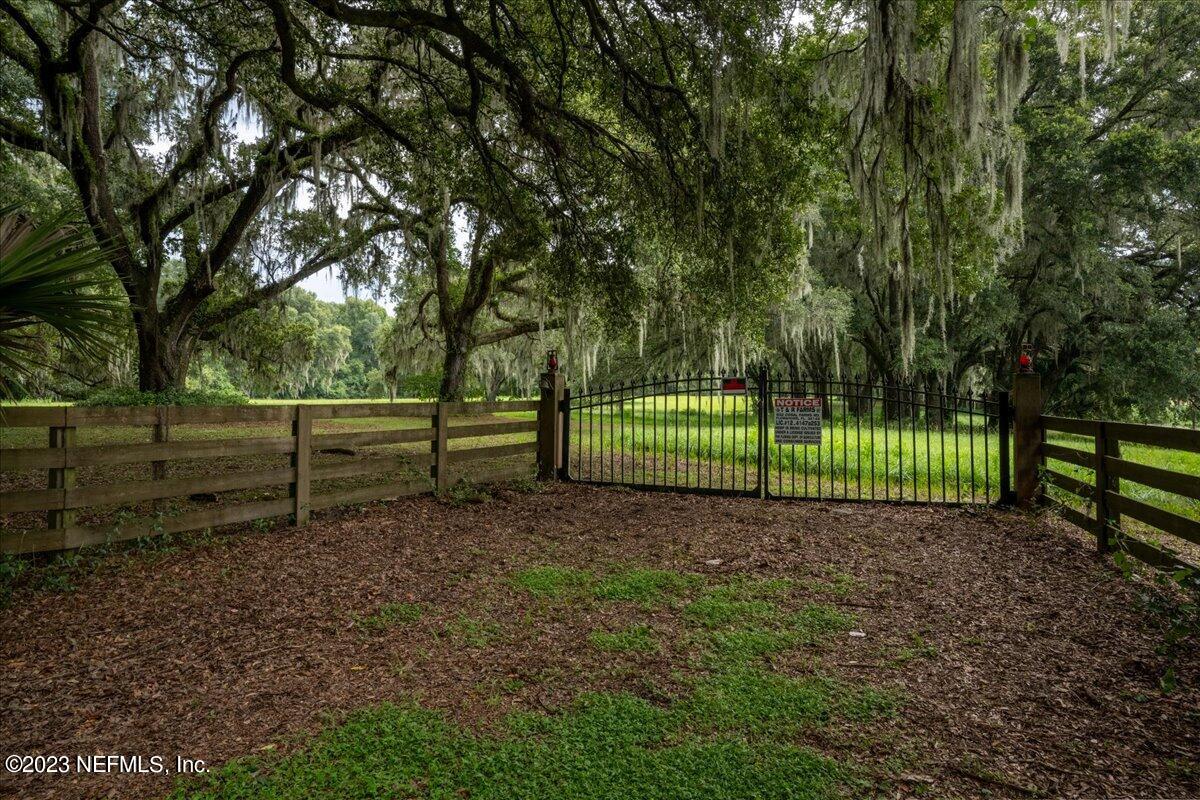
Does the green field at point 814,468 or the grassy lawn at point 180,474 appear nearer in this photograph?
the grassy lawn at point 180,474

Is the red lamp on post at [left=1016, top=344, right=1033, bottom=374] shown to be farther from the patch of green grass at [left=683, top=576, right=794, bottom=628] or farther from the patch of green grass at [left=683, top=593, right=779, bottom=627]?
the patch of green grass at [left=683, top=593, right=779, bottom=627]

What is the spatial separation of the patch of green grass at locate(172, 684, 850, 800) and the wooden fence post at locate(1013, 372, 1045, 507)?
18.0ft

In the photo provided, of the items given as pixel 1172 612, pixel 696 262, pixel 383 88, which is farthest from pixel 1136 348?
pixel 383 88

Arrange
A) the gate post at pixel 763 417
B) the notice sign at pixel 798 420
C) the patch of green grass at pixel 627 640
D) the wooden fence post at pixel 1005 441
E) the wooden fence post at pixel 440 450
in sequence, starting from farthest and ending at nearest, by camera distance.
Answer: the gate post at pixel 763 417 → the notice sign at pixel 798 420 → the wooden fence post at pixel 440 450 → the wooden fence post at pixel 1005 441 → the patch of green grass at pixel 627 640

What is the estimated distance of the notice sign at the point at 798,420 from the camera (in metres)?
7.19

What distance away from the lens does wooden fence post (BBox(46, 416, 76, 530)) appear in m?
3.97

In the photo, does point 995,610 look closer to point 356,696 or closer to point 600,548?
point 600,548

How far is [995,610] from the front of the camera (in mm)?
3908

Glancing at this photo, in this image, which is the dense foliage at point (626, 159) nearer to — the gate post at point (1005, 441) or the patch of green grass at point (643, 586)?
the gate post at point (1005, 441)

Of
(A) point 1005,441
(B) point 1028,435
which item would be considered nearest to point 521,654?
(A) point 1005,441

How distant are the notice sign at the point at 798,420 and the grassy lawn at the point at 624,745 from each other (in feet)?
13.1

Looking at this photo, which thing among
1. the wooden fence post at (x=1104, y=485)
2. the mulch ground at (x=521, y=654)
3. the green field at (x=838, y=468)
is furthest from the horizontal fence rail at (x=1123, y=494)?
the green field at (x=838, y=468)

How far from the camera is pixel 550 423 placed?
27.8 feet

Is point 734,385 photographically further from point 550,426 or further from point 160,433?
point 160,433
